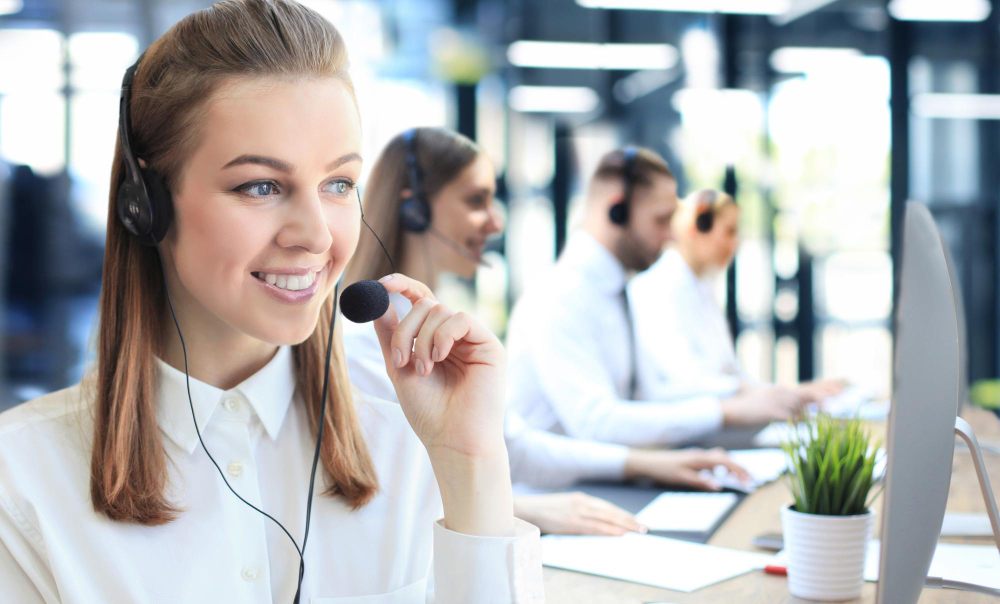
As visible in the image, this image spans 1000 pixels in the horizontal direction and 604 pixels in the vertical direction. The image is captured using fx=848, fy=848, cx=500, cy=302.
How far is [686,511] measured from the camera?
187cm

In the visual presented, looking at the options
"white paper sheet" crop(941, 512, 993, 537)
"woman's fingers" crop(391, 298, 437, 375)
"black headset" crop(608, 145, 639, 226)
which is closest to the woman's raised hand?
"woman's fingers" crop(391, 298, 437, 375)

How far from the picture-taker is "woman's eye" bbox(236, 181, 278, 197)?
3.75 feet

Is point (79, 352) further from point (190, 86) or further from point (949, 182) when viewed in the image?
point (949, 182)

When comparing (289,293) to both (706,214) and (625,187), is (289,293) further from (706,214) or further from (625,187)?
(706,214)

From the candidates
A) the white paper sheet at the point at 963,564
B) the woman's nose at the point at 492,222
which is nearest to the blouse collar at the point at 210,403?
the white paper sheet at the point at 963,564

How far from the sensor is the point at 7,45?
9.85ft

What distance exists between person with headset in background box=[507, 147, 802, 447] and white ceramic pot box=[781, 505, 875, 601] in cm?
106

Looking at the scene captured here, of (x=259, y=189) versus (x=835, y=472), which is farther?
(x=835, y=472)

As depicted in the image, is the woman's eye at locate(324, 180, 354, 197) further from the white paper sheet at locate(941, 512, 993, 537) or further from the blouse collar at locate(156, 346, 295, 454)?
the white paper sheet at locate(941, 512, 993, 537)

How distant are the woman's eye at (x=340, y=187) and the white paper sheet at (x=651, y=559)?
0.75m

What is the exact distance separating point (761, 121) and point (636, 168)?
310 cm

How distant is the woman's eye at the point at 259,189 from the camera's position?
1143 mm

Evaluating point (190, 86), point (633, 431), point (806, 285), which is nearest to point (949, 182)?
point (806, 285)

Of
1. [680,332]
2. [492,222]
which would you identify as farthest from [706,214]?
[492,222]
